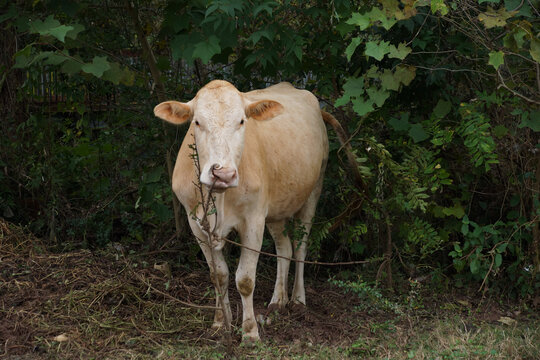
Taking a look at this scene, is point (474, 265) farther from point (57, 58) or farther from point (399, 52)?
point (57, 58)

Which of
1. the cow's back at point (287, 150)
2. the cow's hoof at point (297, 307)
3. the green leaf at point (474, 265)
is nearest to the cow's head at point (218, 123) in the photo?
the cow's back at point (287, 150)

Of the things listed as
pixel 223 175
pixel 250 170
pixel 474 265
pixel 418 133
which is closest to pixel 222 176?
pixel 223 175

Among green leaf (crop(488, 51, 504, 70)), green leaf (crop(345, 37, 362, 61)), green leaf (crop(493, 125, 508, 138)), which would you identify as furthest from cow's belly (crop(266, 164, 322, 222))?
green leaf (crop(488, 51, 504, 70))

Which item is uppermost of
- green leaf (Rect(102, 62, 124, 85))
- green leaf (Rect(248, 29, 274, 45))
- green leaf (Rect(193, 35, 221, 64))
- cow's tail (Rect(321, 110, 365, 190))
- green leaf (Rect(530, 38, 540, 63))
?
green leaf (Rect(248, 29, 274, 45))

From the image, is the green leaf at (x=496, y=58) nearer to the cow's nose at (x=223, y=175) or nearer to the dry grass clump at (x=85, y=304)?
the cow's nose at (x=223, y=175)

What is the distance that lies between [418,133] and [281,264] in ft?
5.10

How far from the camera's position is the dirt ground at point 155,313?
4.46 metres

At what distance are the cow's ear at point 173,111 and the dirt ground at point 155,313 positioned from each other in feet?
3.48

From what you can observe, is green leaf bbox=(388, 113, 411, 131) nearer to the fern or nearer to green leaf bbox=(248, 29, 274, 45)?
the fern

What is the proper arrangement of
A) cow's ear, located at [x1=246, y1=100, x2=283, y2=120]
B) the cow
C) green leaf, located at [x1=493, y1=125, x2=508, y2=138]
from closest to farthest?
the cow
cow's ear, located at [x1=246, y1=100, x2=283, y2=120]
green leaf, located at [x1=493, y1=125, x2=508, y2=138]

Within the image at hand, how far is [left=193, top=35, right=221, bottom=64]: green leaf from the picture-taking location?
189 inches

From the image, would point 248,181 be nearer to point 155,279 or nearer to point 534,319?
point 155,279

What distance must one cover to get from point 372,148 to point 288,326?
5.13 feet

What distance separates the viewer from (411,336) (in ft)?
15.6
